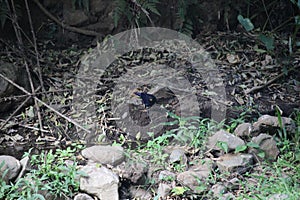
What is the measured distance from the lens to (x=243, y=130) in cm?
291

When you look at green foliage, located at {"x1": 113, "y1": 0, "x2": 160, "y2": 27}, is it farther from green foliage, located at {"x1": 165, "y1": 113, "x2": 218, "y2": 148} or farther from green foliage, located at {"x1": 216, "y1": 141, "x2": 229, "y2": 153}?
green foliage, located at {"x1": 216, "y1": 141, "x2": 229, "y2": 153}

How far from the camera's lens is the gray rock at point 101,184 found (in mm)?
2441

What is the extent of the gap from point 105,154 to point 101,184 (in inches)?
11.4

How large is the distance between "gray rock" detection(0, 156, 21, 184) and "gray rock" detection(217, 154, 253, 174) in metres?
1.26

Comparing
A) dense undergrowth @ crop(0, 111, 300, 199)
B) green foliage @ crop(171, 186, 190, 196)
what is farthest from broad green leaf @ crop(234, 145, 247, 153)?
green foliage @ crop(171, 186, 190, 196)

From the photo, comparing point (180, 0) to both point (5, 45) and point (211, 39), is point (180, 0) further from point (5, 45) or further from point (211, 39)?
point (5, 45)

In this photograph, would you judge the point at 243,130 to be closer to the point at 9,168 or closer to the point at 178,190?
the point at 178,190

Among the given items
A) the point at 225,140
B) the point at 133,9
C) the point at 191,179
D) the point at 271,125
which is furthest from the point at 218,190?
the point at 133,9

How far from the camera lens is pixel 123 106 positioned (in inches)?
130

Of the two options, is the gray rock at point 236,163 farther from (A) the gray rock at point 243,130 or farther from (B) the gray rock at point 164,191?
(B) the gray rock at point 164,191

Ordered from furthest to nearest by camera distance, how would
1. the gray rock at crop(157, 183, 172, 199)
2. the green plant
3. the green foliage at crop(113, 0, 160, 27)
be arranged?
the green plant → the green foliage at crop(113, 0, 160, 27) → the gray rock at crop(157, 183, 172, 199)

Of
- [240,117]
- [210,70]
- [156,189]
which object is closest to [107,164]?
[156,189]

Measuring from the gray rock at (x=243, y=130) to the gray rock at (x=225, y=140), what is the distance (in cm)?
9

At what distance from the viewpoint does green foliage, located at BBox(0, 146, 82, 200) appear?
2.41 metres
